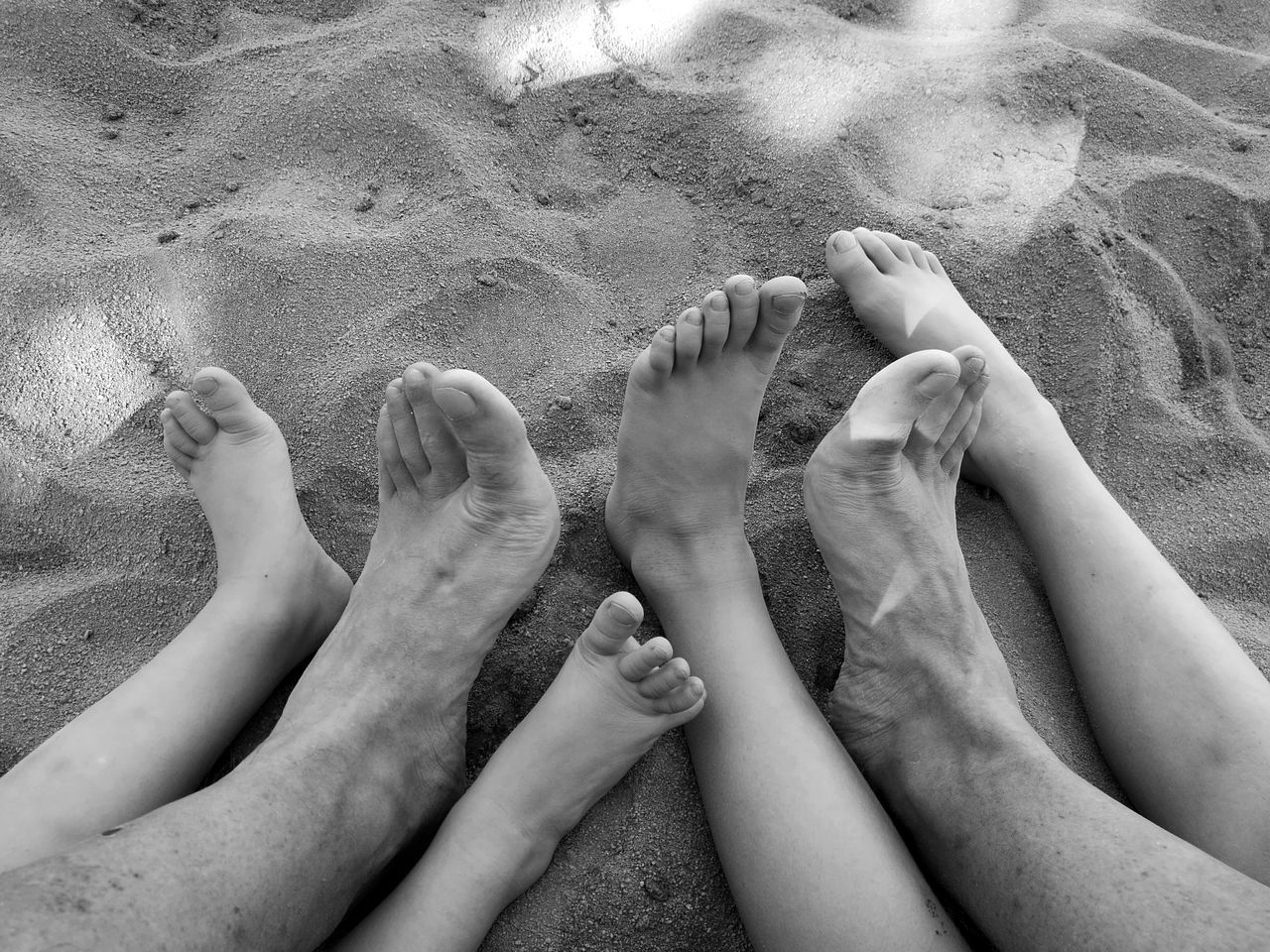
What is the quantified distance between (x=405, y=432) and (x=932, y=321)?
92 centimetres

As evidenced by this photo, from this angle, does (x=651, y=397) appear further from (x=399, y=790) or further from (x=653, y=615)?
(x=399, y=790)

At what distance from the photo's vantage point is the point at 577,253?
1.73 meters

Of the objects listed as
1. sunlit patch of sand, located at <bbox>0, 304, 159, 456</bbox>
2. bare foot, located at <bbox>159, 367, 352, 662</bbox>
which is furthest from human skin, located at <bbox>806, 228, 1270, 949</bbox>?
sunlit patch of sand, located at <bbox>0, 304, 159, 456</bbox>

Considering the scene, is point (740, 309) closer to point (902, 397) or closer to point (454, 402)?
point (902, 397)

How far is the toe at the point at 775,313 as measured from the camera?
4.64 feet

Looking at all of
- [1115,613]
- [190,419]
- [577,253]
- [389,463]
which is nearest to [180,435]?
[190,419]

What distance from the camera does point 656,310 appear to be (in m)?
1.69

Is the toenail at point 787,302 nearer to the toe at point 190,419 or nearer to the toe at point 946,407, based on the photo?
the toe at point 946,407

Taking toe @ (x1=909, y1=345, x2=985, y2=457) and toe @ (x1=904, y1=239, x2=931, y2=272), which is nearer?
toe @ (x1=909, y1=345, x2=985, y2=457)

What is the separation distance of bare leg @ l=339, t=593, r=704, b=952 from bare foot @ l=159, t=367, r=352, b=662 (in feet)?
1.27

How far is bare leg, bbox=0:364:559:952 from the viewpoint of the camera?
93 centimetres

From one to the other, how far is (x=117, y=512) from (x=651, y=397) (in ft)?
2.80

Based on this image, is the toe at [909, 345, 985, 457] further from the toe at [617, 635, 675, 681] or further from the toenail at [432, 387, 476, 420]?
the toenail at [432, 387, 476, 420]

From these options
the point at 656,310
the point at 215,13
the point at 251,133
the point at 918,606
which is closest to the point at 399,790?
the point at 918,606
